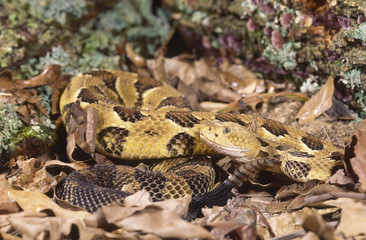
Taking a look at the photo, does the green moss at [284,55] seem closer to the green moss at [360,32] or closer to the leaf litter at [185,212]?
the green moss at [360,32]

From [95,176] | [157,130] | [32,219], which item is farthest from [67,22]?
[32,219]

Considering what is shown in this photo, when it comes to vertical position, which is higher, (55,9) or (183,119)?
(55,9)

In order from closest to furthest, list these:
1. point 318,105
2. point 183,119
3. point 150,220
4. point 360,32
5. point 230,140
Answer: point 150,220
point 230,140
point 360,32
point 183,119
point 318,105

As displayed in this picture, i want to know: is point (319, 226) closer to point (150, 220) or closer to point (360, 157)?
point (360, 157)

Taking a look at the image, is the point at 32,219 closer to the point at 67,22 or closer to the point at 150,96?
the point at 150,96

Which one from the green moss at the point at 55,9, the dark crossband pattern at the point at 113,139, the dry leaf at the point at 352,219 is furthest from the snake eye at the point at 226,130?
the green moss at the point at 55,9

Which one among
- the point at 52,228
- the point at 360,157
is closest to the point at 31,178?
the point at 52,228

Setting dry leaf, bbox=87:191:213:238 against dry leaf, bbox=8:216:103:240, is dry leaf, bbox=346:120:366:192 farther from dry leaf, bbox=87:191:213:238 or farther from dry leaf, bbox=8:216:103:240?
dry leaf, bbox=8:216:103:240
